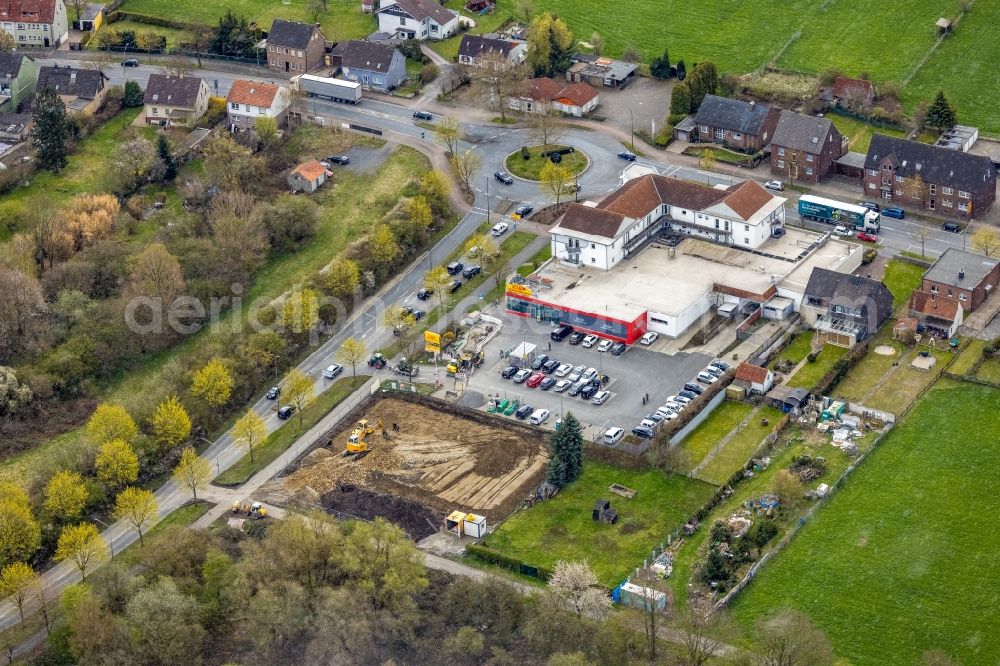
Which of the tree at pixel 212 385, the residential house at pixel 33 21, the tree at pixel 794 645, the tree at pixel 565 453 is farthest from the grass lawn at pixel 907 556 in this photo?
the residential house at pixel 33 21

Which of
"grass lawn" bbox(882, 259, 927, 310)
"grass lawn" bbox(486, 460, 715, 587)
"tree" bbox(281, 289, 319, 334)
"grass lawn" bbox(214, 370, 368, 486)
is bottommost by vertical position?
"grass lawn" bbox(214, 370, 368, 486)

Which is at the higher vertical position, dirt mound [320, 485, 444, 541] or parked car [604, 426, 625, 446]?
parked car [604, 426, 625, 446]

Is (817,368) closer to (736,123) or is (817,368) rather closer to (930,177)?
(930,177)

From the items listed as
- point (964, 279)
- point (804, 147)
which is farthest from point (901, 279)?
point (804, 147)

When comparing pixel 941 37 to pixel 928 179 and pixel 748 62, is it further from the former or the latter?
pixel 928 179

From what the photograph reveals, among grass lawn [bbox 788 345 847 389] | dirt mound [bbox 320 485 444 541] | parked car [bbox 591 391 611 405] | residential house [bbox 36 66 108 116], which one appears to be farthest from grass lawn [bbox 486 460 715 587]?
residential house [bbox 36 66 108 116]

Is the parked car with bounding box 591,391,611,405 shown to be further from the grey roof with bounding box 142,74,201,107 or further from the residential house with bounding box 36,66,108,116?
the residential house with bounding box 36,66,108,116

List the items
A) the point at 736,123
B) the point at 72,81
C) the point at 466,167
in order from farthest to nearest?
the point at 72,81
the point at 736,123
the point at 466,167
